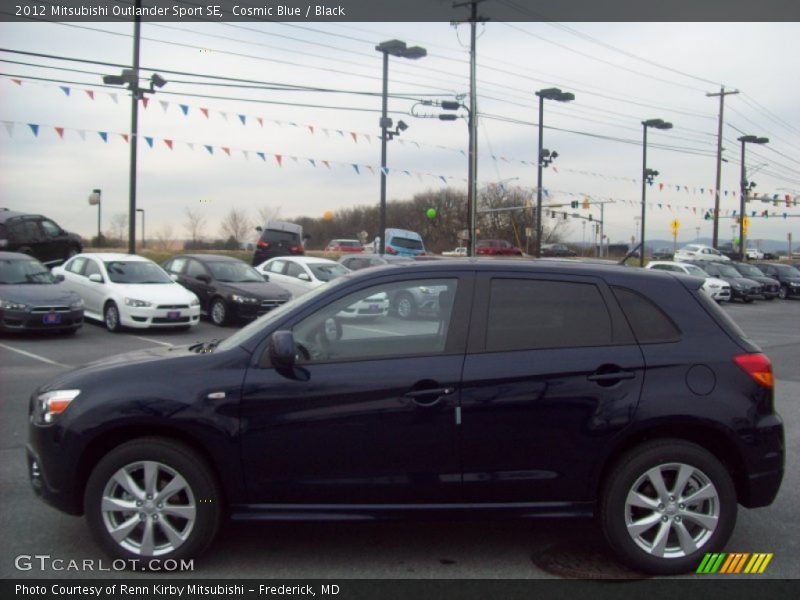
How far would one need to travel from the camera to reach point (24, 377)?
10.4m

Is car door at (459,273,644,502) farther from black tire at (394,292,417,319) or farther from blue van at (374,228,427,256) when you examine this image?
blue van at (374,228,427,256)

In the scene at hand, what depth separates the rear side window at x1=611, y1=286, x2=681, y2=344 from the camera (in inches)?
173

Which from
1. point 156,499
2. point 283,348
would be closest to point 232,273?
point 156,499

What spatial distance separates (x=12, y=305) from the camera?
1392 cm

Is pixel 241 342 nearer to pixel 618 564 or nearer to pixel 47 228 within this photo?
pixel 618 564

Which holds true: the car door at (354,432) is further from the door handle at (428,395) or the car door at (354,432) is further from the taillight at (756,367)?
the taillight at (756,367)

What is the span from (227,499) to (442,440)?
122 centimetres

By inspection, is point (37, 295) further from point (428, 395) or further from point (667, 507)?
point (667, 507)

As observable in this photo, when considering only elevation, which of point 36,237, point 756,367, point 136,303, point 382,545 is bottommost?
point 382,545

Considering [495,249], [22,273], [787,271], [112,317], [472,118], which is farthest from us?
[495,249]

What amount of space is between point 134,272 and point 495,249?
3430 centimetres

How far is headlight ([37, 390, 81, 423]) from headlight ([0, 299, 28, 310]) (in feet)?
35.4

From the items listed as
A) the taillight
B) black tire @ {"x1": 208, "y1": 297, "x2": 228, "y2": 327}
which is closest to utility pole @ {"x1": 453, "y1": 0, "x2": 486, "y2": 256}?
black tire @ {"x1": 208, "y1": 297, "x2": 228, "y2": 327}
